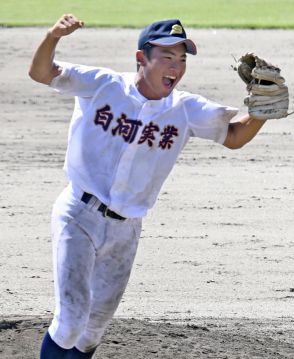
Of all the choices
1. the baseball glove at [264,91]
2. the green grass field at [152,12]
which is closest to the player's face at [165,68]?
the baseball glove at [264,91]

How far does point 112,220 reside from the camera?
5121 millimetres

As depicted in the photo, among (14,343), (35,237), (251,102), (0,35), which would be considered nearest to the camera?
(251,102)

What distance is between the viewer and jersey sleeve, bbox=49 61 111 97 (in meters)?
5.10

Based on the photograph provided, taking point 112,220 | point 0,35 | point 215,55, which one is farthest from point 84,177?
point 0,35

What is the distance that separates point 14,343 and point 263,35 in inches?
429

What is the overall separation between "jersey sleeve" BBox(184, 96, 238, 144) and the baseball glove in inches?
5.5

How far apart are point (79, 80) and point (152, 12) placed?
14002 millimetres

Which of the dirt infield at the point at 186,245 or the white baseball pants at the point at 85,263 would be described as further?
the dirt infield at the point at 186,245

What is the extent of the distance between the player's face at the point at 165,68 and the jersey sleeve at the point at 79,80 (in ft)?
0.68

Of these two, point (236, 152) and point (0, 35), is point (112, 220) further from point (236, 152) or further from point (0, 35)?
point (0, 35)

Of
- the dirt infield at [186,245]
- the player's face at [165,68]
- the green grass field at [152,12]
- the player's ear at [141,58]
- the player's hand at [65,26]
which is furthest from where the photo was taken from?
the green grass field at [152,12]

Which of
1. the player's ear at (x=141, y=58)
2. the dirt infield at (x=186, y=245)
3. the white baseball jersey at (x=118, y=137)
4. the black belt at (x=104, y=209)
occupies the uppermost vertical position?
the player's ear at (x=141, y=58)

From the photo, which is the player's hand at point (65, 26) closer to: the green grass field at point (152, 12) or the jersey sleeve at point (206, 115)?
the jersey sleeve at point (206, 115)

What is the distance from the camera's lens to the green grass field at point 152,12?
57.4 ft
